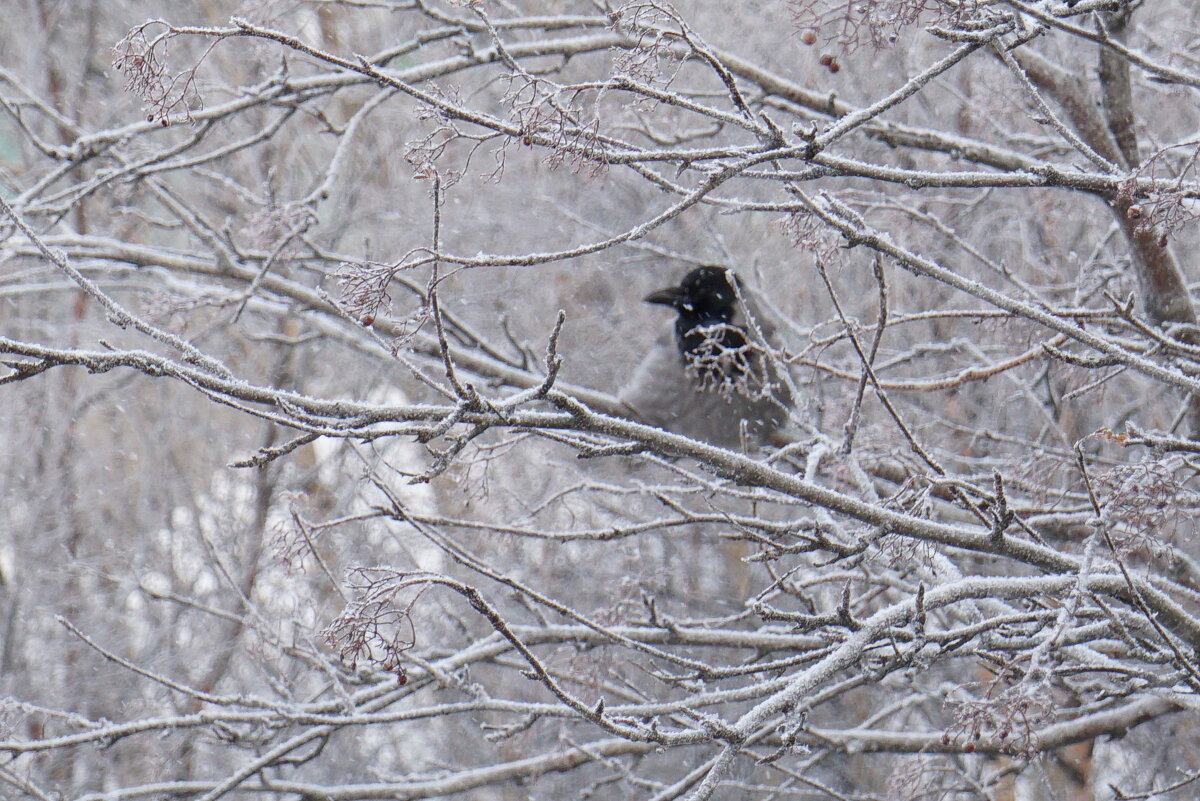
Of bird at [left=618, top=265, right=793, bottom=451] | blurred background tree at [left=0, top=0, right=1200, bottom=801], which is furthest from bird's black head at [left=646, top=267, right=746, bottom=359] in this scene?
blurred background tree at [left=0, top=0, right=1200, bottom=801]

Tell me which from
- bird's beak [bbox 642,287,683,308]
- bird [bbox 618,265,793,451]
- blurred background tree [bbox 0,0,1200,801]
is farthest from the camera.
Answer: bird's beak [bbox 642,287,683,308]

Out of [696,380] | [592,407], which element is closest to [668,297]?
[696,380]

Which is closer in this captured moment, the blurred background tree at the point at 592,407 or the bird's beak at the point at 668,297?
the blurred background tree at the point at 592,407

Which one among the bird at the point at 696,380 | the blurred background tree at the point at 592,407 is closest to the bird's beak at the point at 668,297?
the bird at the point at 696,380

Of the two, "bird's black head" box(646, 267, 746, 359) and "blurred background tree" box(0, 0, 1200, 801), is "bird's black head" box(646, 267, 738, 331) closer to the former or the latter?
"bird's black head" box(646, 267, 746, 359)

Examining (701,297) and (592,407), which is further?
(701,297)

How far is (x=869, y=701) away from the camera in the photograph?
6363 millimetres

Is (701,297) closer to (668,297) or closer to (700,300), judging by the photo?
(700,300)

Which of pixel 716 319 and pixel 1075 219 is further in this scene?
pixel 1075 219

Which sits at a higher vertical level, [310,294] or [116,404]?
[116,404]

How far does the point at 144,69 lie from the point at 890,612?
5.42 feet

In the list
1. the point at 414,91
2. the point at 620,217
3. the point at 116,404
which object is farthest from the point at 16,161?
the point at 414,91

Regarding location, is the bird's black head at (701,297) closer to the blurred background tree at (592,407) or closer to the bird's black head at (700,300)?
the bird's black head at (700,300)

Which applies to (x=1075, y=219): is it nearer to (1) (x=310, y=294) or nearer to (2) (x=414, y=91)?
(1) (x=310, y=294)
